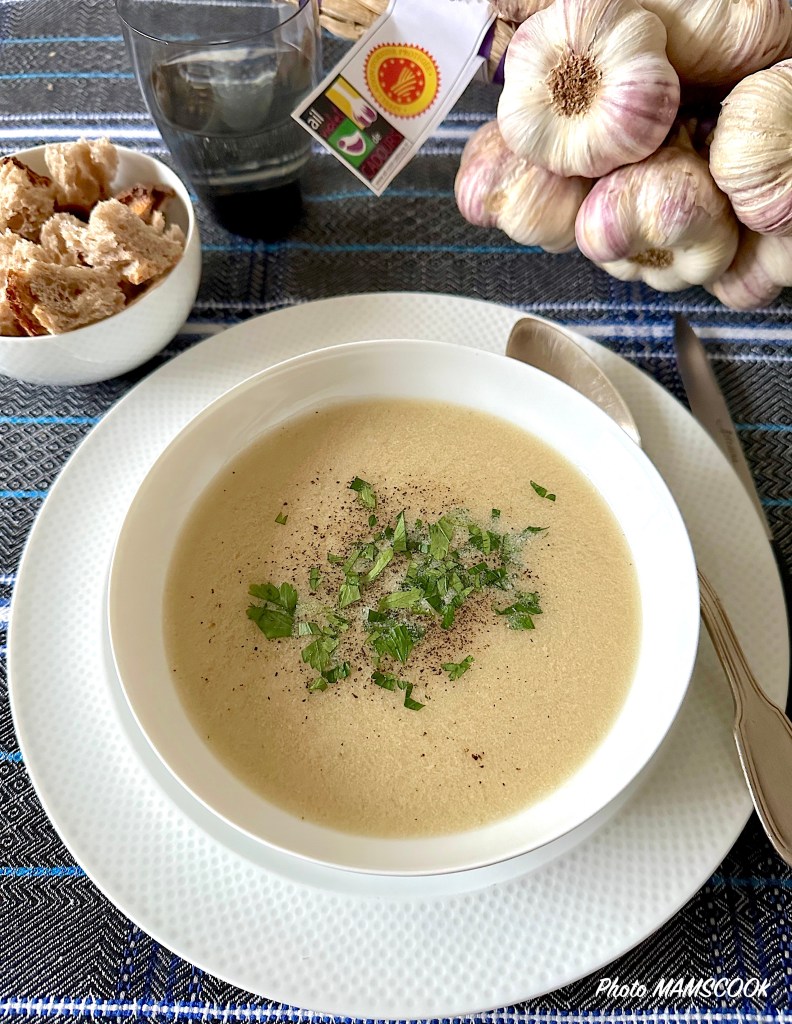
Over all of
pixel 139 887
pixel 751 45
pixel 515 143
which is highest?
pixel 751 45

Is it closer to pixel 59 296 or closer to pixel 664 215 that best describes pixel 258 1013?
pixel 59 296

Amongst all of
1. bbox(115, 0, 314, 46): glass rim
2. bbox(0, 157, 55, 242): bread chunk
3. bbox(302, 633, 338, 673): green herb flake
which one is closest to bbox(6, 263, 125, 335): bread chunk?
bbox(0, 157, 55, 242): bread chunk

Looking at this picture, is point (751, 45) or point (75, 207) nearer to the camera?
point (751, 45)

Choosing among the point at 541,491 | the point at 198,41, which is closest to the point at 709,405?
the point at 541,491

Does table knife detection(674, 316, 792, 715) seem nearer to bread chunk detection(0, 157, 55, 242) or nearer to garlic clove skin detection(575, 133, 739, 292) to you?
garlic clove skin detection(575, 133, 739, 292)

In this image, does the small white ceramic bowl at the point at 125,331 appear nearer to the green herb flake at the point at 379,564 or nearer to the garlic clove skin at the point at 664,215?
the green herb flake at the point at 379,564

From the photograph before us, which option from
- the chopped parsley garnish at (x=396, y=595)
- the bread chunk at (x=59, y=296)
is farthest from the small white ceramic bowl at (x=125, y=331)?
the chopped parsley garnish at (x=396, y=595)

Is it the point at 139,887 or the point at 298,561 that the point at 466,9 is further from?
the point at 139,887

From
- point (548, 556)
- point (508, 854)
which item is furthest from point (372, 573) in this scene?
point (508, 854)
